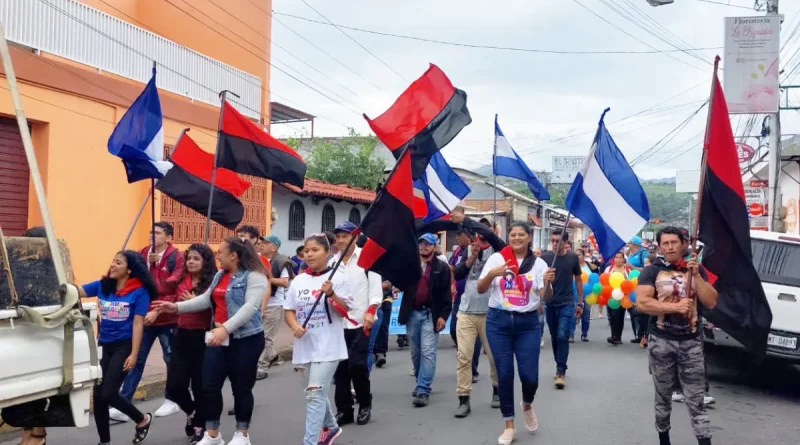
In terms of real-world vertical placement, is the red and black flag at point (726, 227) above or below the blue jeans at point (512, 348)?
above

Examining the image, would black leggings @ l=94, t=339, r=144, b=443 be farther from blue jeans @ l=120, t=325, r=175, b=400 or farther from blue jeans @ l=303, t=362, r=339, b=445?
blue jeans @ l=303, t=362, r=339, b=445

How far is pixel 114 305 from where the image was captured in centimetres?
596

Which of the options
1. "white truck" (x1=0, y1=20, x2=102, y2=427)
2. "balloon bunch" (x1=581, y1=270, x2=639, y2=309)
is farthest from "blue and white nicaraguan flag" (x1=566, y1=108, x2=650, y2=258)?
"balloon bunch" (x1=581, y1=270, x2=639, y2=309)

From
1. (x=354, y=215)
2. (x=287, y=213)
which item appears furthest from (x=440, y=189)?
(x=354, y=215)

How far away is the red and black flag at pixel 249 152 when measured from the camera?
8.07 meters

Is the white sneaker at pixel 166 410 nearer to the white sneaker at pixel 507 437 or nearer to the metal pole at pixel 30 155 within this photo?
the white sneaker at pixel 507 437

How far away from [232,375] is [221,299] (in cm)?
59

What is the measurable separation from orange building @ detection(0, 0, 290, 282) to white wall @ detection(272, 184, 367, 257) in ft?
5.72

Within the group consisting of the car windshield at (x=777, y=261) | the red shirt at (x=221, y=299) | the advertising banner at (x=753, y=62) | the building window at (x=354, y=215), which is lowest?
the red shirt at (x=221, y=299)

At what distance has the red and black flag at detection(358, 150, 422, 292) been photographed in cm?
598

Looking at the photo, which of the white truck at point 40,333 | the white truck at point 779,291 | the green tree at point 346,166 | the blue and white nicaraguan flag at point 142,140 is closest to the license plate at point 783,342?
the white truck at point 779,291

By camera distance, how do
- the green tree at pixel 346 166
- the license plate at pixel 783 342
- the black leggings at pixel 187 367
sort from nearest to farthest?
the black leggings at pixel 187 367, the license plate at pixel 783 342, the green tree at pixel 346 166

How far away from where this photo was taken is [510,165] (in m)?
11.6

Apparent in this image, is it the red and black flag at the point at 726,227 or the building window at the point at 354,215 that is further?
the building window at the point at 354,215
